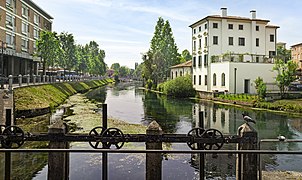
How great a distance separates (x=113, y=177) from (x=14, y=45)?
41.0 metres

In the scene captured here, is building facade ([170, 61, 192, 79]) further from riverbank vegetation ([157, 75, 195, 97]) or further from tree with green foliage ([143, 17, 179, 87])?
riverbank vegetation ([157, 75, 195, 97])

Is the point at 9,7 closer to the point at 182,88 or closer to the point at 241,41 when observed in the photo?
the point at 182,88

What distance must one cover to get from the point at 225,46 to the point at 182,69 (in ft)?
45.0

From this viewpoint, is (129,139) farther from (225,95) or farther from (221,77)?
(221,77)

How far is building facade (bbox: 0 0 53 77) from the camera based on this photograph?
41.0 metres

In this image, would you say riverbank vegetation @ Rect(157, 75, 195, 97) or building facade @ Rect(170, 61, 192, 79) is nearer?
riverbank vegetation @ Rect(157, 75, 195, 97)

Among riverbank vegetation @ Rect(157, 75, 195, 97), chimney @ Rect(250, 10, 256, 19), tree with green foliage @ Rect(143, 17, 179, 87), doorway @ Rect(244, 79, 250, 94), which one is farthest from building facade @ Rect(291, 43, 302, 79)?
doorway @ Rect(244, 79, 250, 94)

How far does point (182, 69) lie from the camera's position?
6166 centimetres

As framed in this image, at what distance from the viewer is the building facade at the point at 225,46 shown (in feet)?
142

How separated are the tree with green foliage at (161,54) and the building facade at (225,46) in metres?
13.9

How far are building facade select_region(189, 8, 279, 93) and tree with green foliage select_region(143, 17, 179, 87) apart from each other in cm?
1389

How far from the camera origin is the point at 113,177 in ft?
35.4

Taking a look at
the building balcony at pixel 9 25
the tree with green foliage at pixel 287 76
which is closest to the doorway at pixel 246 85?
the tree with green foliage at pixel 287 76

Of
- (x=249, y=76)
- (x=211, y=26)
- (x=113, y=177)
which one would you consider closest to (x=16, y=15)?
(x=211, y=26)
